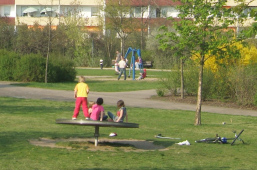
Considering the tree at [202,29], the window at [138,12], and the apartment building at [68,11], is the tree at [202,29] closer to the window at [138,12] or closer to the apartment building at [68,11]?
the apartment building at [68,11]

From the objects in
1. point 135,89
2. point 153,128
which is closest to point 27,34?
point 135,89

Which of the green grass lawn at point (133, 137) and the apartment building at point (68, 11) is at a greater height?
the apartment building at point (68, 11)

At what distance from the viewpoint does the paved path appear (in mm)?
21719

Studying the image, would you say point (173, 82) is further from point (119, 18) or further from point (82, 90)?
point (119, 18)

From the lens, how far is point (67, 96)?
2422cm

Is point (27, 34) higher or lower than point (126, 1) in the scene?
lower

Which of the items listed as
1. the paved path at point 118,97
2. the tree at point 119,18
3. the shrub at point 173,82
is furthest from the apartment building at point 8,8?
the shrub at point 173,82

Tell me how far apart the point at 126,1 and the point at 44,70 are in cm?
3206

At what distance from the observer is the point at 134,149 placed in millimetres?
11383

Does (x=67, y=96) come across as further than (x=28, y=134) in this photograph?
Yes

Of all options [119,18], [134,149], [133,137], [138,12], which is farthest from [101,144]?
[138,12]

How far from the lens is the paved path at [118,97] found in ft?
71.3

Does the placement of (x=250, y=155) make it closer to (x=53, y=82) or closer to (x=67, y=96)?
(x=67, y=96)

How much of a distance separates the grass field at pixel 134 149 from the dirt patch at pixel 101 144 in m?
0.19
